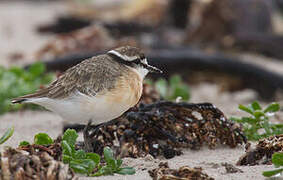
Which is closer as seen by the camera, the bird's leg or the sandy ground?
the sandy ground

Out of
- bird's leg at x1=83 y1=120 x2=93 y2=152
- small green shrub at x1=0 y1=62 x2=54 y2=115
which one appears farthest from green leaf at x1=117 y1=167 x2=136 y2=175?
small green shrub at x1=0 y1=62 x2=54 y2=115

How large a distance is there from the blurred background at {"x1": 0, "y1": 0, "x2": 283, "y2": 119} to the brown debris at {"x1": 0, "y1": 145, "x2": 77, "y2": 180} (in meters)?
2.62

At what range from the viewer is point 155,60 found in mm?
7984

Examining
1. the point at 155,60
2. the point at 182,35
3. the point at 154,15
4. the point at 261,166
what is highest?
the point at 154,15

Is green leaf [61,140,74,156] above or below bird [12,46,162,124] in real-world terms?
below

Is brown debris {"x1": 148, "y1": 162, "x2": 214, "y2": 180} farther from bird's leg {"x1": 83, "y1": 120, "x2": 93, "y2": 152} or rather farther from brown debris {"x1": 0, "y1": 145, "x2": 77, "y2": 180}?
bird's leg {"x1": 83, "y1": 120, "x2": 93, "y2": 152}

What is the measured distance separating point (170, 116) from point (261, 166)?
100cm

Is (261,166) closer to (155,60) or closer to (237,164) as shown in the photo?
(237,164)

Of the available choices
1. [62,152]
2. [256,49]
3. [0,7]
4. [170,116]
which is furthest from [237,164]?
[0,7]

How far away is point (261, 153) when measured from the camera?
407 cm

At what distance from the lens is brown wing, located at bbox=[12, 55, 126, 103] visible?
4.20 m

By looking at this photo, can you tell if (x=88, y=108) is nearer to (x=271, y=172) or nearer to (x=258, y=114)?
(x=271, y=172)

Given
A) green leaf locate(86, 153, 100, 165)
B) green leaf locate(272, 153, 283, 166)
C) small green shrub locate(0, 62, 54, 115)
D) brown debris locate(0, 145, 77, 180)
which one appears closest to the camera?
brown debris locate(0, 145, 77, 180)

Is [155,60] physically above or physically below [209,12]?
below
